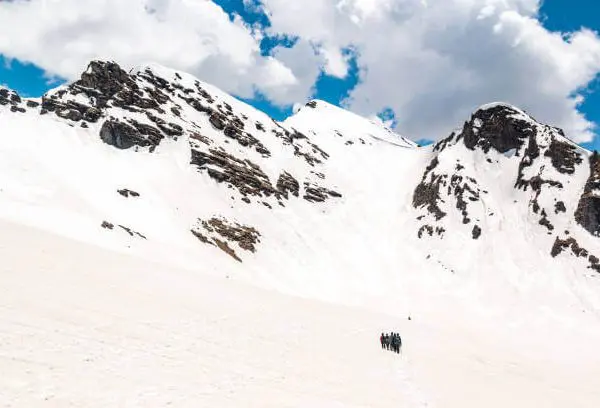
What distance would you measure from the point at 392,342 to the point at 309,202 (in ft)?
220

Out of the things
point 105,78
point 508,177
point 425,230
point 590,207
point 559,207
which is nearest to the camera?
point 590,207

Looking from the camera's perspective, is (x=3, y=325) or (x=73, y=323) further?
(x=73, y=323)

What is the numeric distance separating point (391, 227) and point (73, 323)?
8094 cm

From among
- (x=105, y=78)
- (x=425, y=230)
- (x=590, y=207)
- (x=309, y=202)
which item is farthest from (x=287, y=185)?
(x=590, y=207)

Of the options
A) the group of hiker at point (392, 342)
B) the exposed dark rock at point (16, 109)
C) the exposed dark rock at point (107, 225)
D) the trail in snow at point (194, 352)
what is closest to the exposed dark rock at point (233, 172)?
the exposed dark rock at point (16, 109)

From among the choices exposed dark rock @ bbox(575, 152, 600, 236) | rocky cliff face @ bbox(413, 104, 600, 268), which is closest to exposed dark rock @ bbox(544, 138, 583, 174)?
rocky cliff face @ bbox(413, 104, 600, 268)

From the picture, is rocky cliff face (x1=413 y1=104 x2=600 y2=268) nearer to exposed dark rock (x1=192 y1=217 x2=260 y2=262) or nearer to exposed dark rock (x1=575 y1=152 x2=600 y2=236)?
exposed dark rock (x1=575 y1=152 x2=600 y2=236)

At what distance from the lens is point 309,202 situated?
93.0 metres

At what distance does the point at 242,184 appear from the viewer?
85188 millimetres

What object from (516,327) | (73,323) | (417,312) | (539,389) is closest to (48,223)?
(73,323)

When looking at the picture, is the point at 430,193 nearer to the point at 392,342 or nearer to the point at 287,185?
the point at 287,185

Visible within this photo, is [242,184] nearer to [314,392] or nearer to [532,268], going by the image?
[532,268]

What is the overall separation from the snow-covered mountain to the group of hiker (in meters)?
25.5

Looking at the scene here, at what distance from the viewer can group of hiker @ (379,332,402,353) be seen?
26594 millimetres
